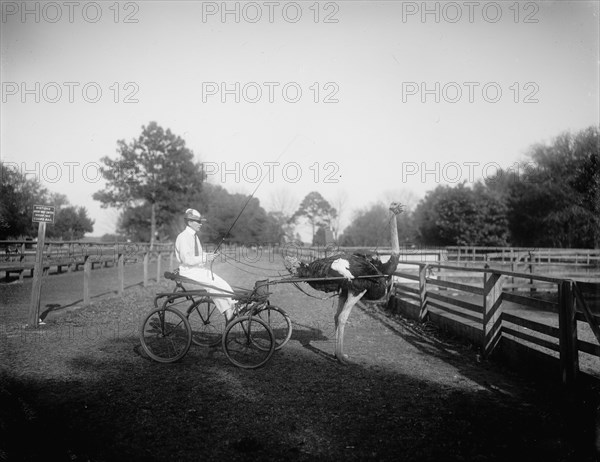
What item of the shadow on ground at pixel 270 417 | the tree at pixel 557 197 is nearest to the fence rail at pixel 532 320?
the shadow on ground at pixel 270 417

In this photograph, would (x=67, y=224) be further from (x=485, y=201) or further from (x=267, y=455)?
(x=267, y=455)

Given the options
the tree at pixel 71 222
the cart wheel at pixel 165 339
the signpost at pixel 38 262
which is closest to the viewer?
the cart wheel at pixel 165 339

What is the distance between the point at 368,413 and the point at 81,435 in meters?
2.59

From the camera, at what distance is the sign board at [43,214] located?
8062 millimetres

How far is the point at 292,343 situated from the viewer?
7.27 m

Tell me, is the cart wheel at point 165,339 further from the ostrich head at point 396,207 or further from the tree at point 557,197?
the tree at point 557,197

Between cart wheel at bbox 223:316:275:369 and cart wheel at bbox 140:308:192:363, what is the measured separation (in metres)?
0.59

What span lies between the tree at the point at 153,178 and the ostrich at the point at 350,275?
42.2m

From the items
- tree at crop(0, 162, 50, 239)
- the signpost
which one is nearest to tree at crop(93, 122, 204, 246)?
tree at crop(0, 162, 50, 239)

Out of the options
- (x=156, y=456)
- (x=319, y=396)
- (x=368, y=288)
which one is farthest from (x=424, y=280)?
(x=156, y=456)

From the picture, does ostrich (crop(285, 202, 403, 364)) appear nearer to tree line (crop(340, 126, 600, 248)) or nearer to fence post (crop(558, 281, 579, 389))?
fence post (crop(558, 281, 579, 389))

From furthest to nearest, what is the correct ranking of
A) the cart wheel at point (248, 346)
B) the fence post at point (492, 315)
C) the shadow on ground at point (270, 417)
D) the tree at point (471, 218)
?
the tree at point (471, 218)
the fence post at point (492, 315)
the cart wheel at point (248, 346)
the shadow on ground at point (270, 417)

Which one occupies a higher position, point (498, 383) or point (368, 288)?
point (368, 288)

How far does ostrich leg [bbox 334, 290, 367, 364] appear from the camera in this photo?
6.06 metres
